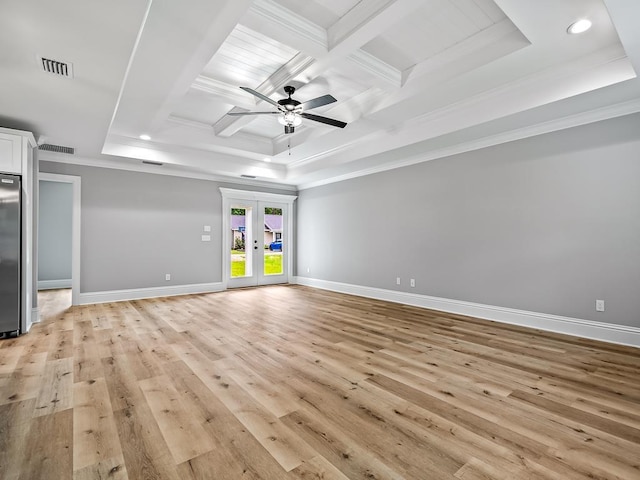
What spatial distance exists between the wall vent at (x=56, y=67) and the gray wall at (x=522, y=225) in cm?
506

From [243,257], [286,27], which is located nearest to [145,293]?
[243,257]

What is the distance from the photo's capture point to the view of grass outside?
25.7 feet

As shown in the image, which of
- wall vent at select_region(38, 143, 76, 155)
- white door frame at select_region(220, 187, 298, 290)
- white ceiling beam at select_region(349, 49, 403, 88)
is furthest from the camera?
white door frame at select_region(220, 187, 298, 290)

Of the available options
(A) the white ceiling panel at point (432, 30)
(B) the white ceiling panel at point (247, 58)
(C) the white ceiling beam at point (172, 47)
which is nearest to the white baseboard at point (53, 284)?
(C) the white ceiling beam at point (172, 47)

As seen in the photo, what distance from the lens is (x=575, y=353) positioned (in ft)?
10.9

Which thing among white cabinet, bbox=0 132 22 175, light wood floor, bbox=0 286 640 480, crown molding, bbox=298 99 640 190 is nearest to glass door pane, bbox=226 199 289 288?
crown molding, bbox=298 99 640 190

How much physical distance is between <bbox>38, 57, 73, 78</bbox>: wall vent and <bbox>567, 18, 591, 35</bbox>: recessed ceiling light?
4251 mm

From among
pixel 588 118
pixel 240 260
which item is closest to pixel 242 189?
pixel 240 260

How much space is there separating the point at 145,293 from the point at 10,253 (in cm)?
269

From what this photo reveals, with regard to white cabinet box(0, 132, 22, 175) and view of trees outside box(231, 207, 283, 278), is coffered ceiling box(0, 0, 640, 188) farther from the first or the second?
view of trees outside box(231, 207, 283, 278)

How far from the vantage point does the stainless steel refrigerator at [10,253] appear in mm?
3811

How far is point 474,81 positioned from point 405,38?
979mm

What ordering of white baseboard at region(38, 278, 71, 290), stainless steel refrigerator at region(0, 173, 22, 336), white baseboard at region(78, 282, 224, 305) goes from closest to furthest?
stainless steel refrigerator at region(0, 173, 22, 336)
white baseboard at region(78, 282, 224, 305)
white baseboard at region(38, 278, 71, 290)

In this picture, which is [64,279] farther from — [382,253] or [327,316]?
[382,253]
